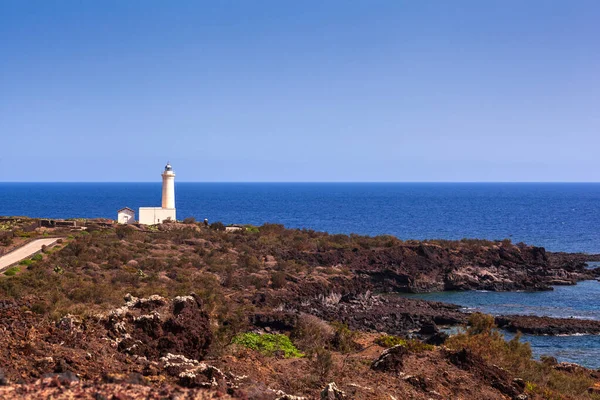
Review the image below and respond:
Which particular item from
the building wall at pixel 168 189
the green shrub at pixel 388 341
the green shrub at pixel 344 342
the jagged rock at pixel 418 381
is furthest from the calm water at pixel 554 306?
the building wall at pixel 168 189

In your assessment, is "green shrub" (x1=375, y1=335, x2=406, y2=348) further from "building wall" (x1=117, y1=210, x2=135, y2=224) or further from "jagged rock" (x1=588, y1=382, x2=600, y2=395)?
"building wall" (x1=117, y1=210, x2=135, y2=224)

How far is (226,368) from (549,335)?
81.1ft

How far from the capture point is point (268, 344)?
1535 centimetres

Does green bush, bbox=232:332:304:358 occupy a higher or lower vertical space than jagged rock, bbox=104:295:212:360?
lower

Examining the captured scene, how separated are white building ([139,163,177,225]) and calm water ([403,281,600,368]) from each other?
22.7 meters

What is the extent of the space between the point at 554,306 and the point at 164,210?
32.2 meters

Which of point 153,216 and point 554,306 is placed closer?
point 554,306

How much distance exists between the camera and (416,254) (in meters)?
48.4

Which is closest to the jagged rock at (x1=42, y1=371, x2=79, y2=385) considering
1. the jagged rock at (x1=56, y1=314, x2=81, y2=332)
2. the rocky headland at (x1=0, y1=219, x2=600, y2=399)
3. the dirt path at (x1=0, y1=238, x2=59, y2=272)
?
the rocky headland at (x1=0, y1=219, x2=600, y2=399)

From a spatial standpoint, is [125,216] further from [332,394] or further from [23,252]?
[332,394]

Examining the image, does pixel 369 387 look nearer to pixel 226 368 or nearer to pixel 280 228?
pixel 226 368

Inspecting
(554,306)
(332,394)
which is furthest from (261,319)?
(554,306)

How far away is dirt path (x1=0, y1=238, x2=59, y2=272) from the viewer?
92.1 feet

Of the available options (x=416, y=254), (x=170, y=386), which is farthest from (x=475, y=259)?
(x=170, y=386)
